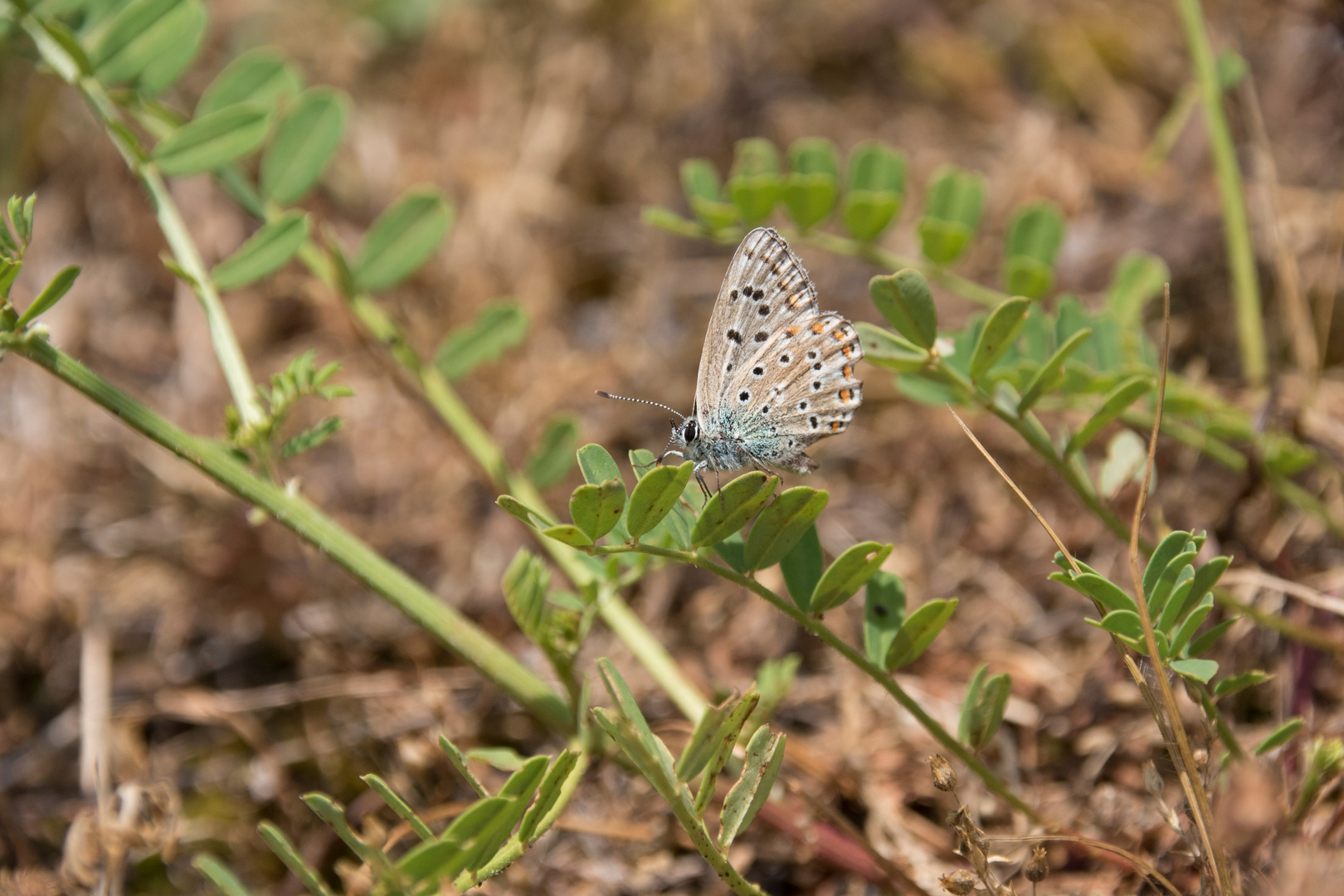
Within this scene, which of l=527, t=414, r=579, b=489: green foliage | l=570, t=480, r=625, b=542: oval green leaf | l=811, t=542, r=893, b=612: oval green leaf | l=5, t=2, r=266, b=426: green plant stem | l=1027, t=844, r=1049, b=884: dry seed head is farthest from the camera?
l=527, t=414, r=579, b=489: green foliage

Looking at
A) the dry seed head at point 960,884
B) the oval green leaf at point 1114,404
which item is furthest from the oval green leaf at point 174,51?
the dry seed head at point 960,884

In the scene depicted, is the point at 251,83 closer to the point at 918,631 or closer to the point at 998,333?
the point at 998,333

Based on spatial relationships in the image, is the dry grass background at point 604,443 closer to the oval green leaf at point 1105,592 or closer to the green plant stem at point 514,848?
the oval green leaf at point 1105,592

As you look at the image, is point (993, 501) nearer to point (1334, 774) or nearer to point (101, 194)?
point (1334, 774)

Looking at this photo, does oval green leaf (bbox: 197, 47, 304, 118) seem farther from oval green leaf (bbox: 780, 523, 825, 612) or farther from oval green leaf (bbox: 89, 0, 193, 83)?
oval green leaf (bbox: 780, 523, 825, 612)

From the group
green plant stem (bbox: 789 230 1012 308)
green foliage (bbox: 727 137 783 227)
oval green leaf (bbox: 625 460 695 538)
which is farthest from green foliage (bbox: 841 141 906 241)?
oval green leaf (bbox: 625 460 695 538)

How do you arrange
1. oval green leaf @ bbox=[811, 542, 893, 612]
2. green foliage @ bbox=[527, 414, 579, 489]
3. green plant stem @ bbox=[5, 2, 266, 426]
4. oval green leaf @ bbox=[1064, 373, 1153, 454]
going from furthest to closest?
green foliage @ bbox=[527, 414, 579, 489], green plant stem @ bbox=[5, 2, 266, 426], oval green leaf @ bbox=[1064, 373, 1153, 454], oval green leaf @ bbox=[811, 542, 893, 612]
